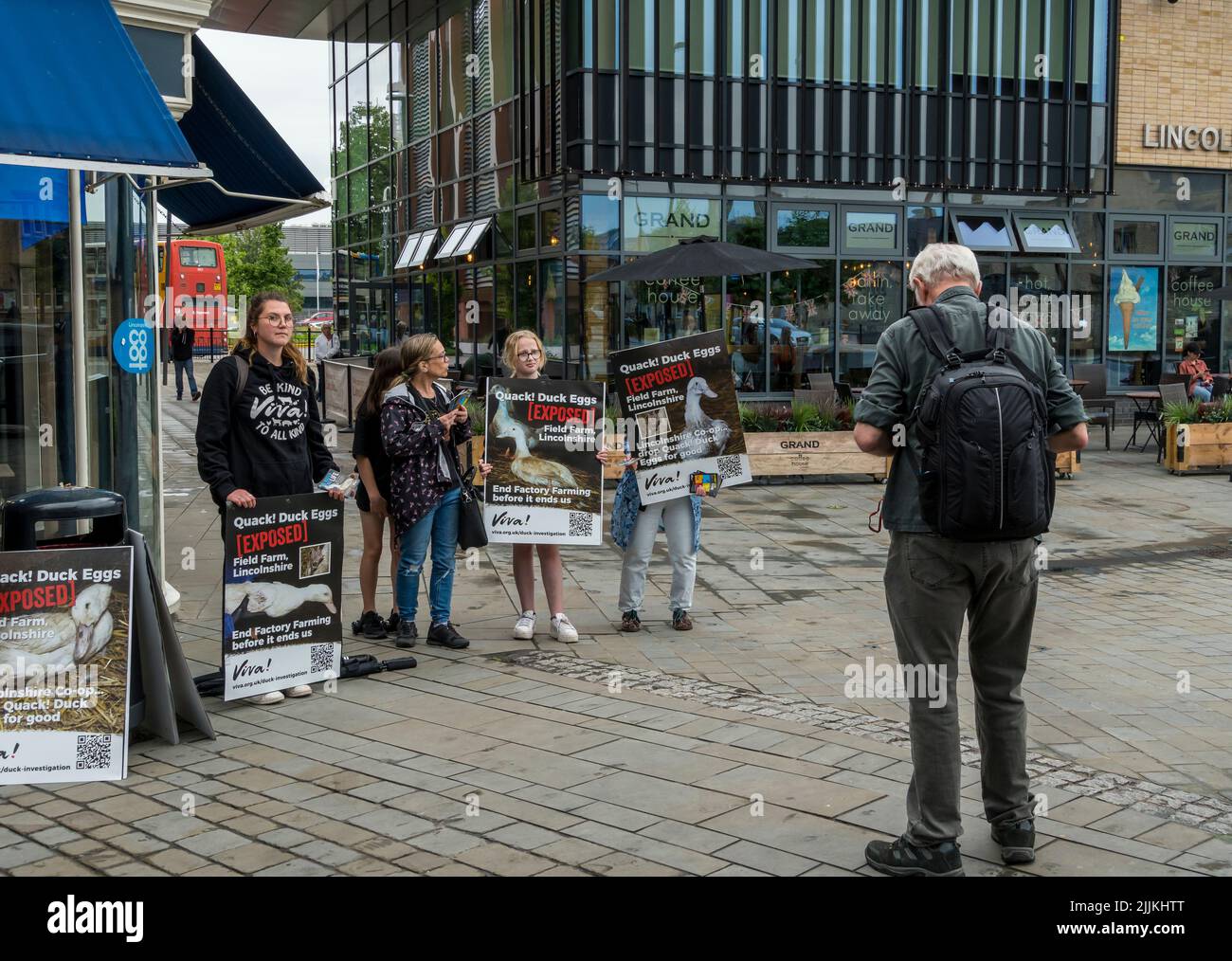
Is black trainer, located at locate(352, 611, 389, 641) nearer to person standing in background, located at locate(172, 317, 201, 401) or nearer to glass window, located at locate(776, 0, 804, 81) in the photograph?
glass window, located at locate(776, 0, 804, 81)

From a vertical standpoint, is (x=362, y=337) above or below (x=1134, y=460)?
above

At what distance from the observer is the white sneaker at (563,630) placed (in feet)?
26.5

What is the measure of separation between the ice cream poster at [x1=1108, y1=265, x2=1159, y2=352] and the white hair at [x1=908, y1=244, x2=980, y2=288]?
64.9 ft

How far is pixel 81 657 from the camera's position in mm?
5426

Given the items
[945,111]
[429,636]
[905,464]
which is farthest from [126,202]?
[945,111]

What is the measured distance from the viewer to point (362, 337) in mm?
30906

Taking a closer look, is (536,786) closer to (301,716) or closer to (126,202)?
(301,716)

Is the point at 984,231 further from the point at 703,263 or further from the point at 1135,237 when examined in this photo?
the point at 703,263

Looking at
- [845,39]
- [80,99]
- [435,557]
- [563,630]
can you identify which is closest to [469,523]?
[435,557]

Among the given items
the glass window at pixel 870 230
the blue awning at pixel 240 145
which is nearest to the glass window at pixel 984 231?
the glass window at pixel 870 230

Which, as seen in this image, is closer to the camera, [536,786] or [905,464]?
[905,464]

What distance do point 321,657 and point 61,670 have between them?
1707mm

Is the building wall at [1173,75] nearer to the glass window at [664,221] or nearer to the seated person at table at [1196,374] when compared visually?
the seated person at table at [1196,374]
